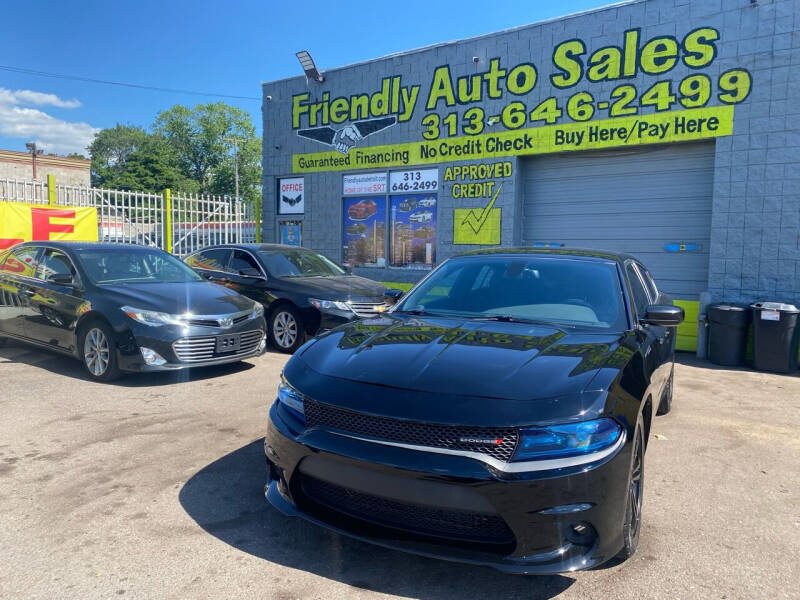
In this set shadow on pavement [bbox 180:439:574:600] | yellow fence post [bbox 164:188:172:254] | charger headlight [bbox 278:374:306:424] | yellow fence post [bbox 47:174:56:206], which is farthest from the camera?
yellow fence post [bbox 164:188:172:254]

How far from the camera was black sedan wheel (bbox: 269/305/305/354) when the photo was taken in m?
8.20

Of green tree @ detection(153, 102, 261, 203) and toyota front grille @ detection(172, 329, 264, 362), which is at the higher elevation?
green tree @ detection(153, 102, 261, 203)

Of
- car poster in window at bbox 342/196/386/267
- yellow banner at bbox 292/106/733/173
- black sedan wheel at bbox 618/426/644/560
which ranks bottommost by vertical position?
black sedan wheel at bbox 618/426/644/560

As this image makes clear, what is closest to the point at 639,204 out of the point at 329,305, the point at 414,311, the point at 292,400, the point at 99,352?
the point at 329,305

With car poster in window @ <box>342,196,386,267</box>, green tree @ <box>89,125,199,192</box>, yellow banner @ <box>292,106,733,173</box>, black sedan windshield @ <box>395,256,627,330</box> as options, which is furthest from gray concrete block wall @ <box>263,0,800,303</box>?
green tree @ <box>89,125,199,192</box>

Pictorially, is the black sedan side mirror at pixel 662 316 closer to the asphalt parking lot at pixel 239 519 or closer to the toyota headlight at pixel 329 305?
the asphalt parking lot at pixel 239 519

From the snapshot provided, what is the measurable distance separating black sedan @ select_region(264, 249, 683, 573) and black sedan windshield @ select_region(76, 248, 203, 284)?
451cm

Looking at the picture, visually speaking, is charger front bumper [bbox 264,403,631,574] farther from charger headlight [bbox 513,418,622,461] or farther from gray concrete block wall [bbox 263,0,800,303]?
gray concrete block wall [bbox 263,0,800,303]

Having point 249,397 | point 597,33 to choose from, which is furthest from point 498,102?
point 249,397

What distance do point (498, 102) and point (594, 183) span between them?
2.45 m

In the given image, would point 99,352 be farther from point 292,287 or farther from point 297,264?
point 297,264

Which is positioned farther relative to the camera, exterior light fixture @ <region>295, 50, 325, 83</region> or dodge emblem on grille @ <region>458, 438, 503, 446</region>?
exterior light fixture @ <region>295, 50, 325, 83</region>

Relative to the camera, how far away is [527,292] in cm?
398

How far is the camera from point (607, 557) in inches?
96.5
